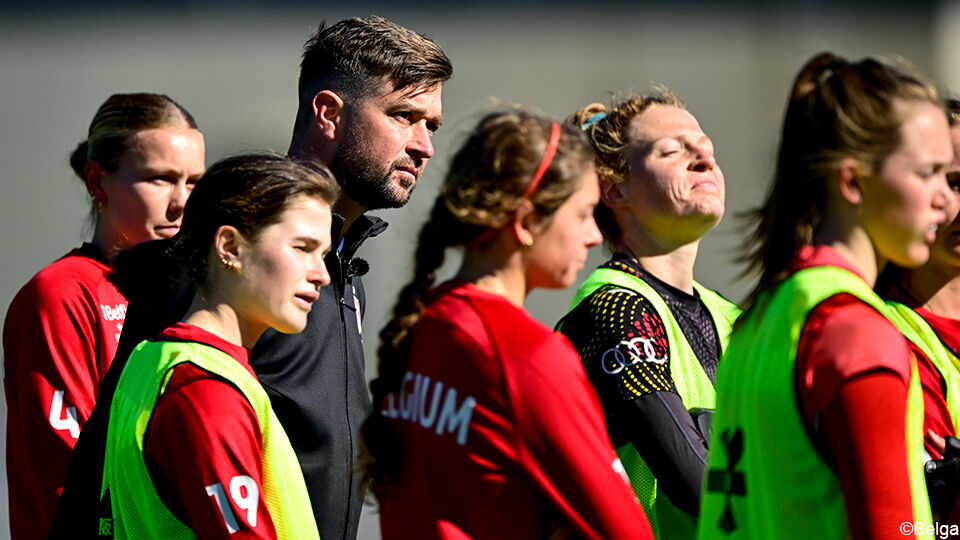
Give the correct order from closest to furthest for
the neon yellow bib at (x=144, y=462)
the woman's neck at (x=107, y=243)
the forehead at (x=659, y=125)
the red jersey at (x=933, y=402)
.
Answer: the neon yellow bib at (x=144, y=462) < the red jersey at (x=933, y=402) < the forehead at (x=659, y=125) < the woman's neck at (x=107, y=243)

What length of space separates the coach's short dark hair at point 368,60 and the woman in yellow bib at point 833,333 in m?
1.47

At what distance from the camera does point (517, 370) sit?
2184 mm

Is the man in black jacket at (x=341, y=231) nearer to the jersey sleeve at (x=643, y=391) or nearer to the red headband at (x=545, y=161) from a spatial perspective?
the jersey sleeve at (x=643, y=391)

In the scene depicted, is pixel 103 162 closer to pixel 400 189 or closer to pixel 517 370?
pixel 400 189

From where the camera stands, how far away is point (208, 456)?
2.53 meters

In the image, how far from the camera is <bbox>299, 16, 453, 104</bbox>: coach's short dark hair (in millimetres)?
3686

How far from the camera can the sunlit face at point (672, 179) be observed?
3438 millimetres

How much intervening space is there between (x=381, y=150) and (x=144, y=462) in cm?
131

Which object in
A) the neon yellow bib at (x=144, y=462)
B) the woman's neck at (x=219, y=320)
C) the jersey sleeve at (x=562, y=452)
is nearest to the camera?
the jersey sleeve at (x=562, y=452)

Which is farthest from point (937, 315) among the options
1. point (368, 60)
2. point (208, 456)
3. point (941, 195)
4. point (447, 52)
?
point (447, 52)

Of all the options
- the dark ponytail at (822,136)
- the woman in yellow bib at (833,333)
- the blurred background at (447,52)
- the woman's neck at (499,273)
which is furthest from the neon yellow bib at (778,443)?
the blurred background at (447,52)

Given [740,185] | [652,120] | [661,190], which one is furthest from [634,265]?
[740,185]

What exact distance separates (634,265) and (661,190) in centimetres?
21

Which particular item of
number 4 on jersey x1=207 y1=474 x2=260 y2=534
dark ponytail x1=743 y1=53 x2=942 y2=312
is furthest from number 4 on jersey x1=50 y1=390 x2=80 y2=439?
dark ponytail x1=743 y1=53 x2=942 y2=312
